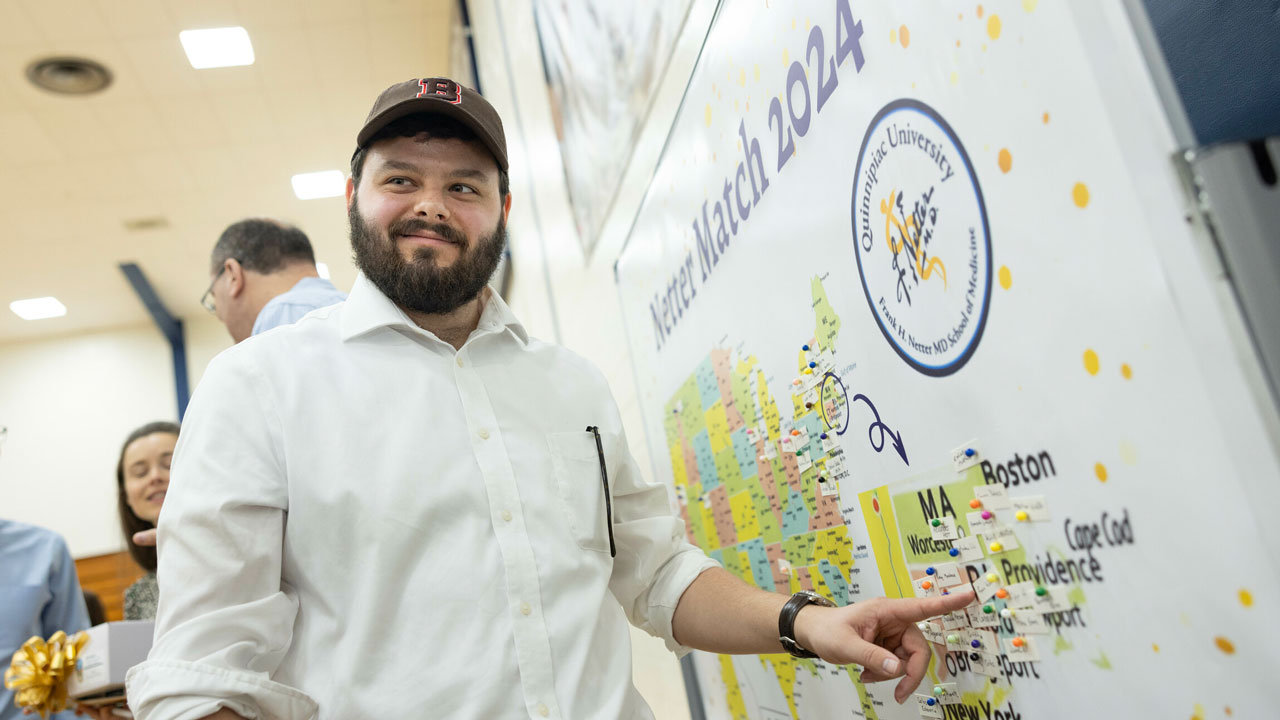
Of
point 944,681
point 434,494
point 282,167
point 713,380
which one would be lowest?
point 944,681

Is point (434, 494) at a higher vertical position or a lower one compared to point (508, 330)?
lower

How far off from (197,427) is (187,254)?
6.21 meters

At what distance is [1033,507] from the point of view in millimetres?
596

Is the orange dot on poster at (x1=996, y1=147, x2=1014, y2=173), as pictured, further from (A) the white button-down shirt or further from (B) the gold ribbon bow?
(B) the gold ribbon bow

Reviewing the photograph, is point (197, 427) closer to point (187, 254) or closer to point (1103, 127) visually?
point (1103, 127)

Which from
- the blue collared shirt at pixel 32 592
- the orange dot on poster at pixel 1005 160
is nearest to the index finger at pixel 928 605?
the orange dot on poster at pixel 1005 160

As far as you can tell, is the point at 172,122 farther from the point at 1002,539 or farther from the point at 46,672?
the point at 1002,539

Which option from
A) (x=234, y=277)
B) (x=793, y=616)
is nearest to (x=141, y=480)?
(x=234, y=277)

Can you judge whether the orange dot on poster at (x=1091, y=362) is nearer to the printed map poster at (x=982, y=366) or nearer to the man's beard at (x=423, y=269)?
the printed map poster at (x=982, y=366)

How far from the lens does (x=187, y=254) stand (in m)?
6.27

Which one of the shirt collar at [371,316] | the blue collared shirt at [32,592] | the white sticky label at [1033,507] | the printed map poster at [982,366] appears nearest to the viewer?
the printed map poster at [982,366]

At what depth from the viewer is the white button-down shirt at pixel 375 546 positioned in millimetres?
817

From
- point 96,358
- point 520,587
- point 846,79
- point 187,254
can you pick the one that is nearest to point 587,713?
point 520,587

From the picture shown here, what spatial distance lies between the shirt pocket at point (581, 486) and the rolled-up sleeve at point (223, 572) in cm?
32
